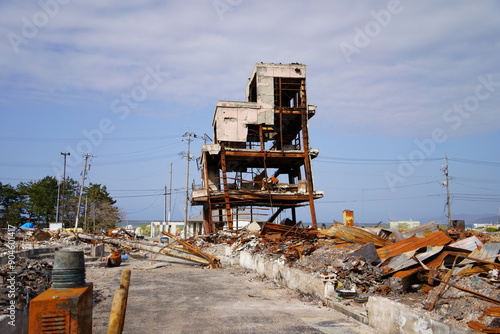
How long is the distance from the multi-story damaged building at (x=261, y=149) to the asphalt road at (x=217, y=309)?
17834mm

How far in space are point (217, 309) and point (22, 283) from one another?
3841 millimetres

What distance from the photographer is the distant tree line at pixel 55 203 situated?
Answer: 60166 millimetres

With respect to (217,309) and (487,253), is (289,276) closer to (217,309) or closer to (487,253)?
(217,309)

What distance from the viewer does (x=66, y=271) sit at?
4.35 m

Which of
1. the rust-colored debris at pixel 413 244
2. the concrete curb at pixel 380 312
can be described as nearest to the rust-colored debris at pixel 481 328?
the concrete curb at pixel 380 312

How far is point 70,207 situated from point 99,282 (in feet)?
184

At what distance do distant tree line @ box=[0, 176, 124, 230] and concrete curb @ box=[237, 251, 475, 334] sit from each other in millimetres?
54231

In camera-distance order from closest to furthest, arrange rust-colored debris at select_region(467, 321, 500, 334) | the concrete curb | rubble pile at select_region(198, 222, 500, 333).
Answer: rust-colored debris at select_region(467, 321, 500, 334) < the concrete curb < rubble pile at select_region(198, 222, 500, 333)

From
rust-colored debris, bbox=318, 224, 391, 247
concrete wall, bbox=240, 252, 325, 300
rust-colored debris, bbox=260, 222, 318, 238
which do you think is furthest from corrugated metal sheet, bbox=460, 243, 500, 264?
rust-colored debris, bbox=260, 222, 318, 238

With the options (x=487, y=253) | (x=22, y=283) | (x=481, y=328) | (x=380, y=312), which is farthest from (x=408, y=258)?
(x=22, y=283)

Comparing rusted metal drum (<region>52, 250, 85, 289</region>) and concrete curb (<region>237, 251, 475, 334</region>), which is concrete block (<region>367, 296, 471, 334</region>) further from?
rusted metal drum (<region>52, 250, 85, 289</region>)

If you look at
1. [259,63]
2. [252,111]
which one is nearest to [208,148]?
[252,111]

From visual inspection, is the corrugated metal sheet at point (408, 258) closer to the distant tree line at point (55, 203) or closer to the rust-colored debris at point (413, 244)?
the rust-colored debris at point (413, 244)

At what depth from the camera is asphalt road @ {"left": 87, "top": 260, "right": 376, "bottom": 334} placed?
24.2 ft
